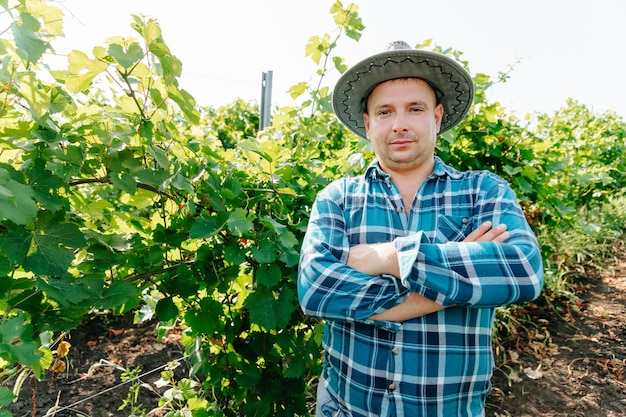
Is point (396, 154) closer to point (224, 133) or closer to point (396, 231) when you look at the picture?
point (396, 231)

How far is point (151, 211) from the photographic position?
184 centimetres

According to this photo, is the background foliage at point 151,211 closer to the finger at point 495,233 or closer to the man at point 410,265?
the man at point 410,265

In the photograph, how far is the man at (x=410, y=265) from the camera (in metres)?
1.29

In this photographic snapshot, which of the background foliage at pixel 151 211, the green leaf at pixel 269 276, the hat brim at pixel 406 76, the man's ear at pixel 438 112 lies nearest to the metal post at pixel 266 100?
the background foliage at pixel 151 211

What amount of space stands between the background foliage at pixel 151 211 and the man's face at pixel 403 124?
392mm

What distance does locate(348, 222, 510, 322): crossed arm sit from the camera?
4.34 feet

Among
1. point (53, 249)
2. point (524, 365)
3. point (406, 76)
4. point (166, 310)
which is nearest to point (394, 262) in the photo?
point (406, 76)

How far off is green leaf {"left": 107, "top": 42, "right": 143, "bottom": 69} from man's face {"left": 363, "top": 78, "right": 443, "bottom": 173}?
83 cm

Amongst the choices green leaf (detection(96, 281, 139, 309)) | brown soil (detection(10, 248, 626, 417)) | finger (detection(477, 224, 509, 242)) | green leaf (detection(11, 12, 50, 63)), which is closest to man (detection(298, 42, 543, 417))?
finger (detection(477, 224, 509, 242))

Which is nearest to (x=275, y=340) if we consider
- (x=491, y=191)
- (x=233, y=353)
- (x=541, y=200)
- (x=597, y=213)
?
(x=233, y=353)

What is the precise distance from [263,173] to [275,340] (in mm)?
700

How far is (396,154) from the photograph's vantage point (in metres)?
1.56

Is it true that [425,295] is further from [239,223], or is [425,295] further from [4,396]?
[4,396]

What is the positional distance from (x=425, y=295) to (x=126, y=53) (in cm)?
108
